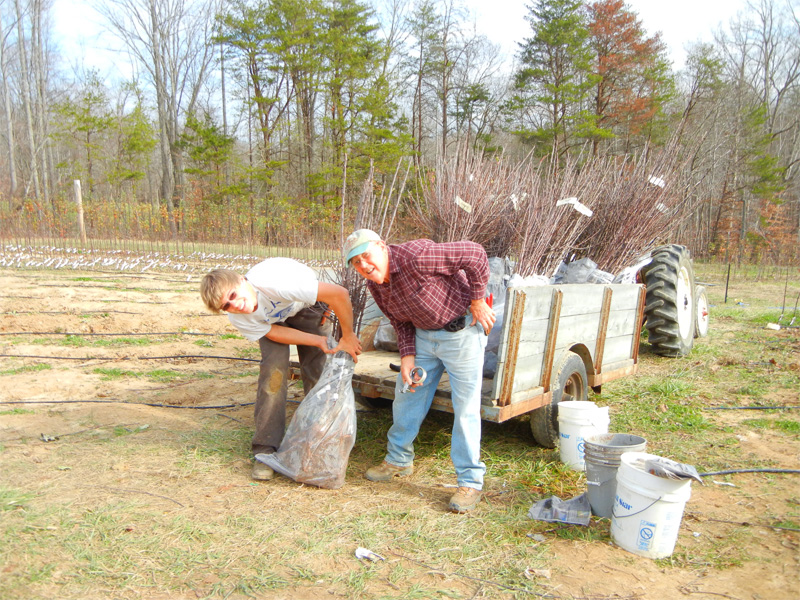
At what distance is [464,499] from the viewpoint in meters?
2.69

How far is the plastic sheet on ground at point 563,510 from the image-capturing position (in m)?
2.56

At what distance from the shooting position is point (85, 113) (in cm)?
2334

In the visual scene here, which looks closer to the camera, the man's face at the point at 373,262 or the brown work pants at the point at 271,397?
the man's face at the point at 373,262

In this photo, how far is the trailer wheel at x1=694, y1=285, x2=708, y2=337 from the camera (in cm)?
628

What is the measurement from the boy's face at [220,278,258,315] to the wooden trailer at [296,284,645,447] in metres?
0.76

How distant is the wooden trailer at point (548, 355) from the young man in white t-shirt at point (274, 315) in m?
0.40

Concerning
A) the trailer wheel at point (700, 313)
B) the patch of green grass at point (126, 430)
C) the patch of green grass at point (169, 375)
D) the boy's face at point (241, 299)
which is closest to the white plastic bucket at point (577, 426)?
the boy's face at point (241, 299)

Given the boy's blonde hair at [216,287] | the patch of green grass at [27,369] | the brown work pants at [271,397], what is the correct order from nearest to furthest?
the boy's blonde hair at [216,287] → the brown work pants at [271,397] → the patch of green grass at [27,369]

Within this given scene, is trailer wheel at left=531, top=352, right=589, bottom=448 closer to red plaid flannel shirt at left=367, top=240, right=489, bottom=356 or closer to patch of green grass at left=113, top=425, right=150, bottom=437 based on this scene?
red plaid flannel shirt at left=367, top=240, right=489, bottom=356

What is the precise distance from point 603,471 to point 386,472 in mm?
1089

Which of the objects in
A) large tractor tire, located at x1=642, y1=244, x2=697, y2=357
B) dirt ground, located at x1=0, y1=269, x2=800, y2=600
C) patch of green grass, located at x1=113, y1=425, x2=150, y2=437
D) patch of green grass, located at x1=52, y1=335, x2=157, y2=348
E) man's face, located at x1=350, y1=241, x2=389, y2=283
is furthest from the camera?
patch of green grass, located at x1=52, y1=335, x2=157, y2=348

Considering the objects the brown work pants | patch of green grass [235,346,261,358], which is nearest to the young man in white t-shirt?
the brown work pants

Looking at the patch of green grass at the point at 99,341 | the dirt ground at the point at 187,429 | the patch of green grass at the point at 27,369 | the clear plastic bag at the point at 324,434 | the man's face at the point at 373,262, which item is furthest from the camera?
the patch of green grass at the point at 99,341

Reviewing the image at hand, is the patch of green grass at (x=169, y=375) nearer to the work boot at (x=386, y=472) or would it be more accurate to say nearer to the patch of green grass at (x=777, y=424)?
the work boot at (x=386, y=472)
